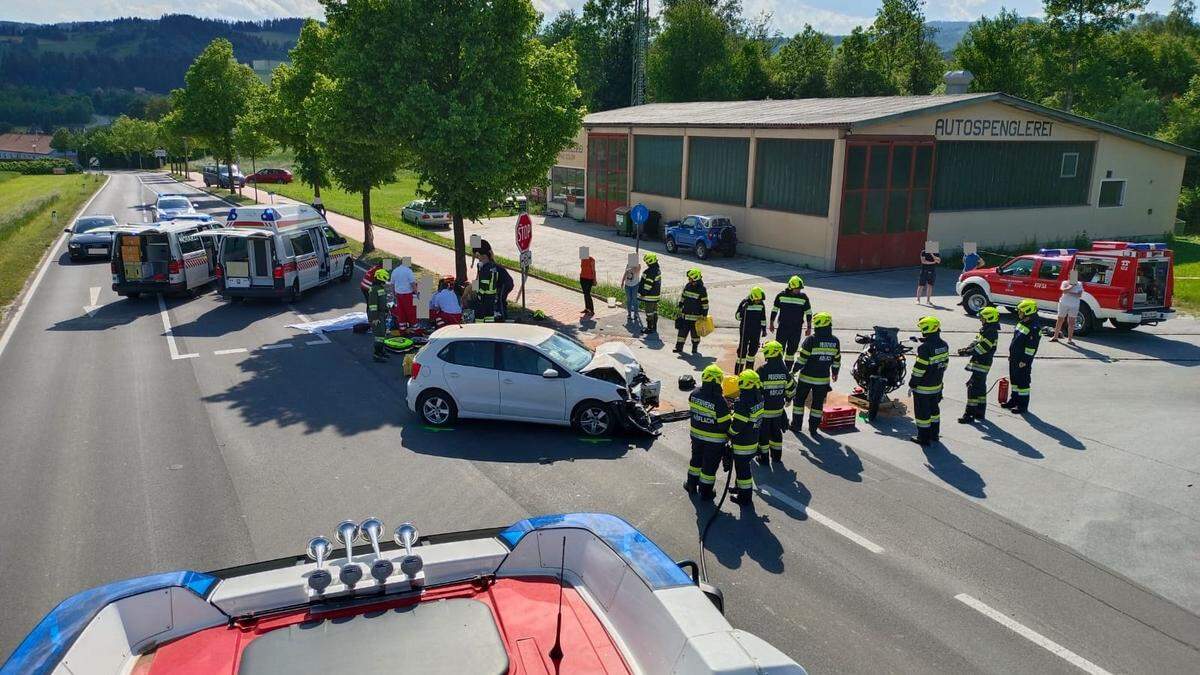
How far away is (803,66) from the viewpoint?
66188 mm

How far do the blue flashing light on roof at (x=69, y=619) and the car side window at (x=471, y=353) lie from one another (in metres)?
7.20

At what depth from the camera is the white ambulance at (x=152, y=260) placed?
20.0 m

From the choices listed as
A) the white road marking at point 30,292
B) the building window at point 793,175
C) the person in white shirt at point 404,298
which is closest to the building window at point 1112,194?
the building window at point 793,175

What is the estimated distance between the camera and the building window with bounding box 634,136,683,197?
32844 millimetres

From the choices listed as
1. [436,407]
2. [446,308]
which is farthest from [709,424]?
[446,308]

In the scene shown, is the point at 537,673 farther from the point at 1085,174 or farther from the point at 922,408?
the point at 1085,174

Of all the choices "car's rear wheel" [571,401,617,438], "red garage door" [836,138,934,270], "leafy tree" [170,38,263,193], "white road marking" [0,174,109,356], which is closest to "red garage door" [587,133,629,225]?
"red garage door" [836,138,934,270]

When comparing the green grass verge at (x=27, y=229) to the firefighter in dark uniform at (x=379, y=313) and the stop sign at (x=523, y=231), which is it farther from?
the stop sign at (x=523, y=231)

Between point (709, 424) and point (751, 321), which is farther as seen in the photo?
point (751, 321)

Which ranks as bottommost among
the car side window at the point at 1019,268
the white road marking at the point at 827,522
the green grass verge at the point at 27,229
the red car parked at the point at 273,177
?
the white road marking at the point at 827,522

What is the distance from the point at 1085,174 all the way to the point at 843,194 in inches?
514

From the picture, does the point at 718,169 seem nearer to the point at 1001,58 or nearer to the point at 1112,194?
the point at 1112,194

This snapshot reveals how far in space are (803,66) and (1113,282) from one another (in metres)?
53.2

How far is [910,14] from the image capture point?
68.7 metres
